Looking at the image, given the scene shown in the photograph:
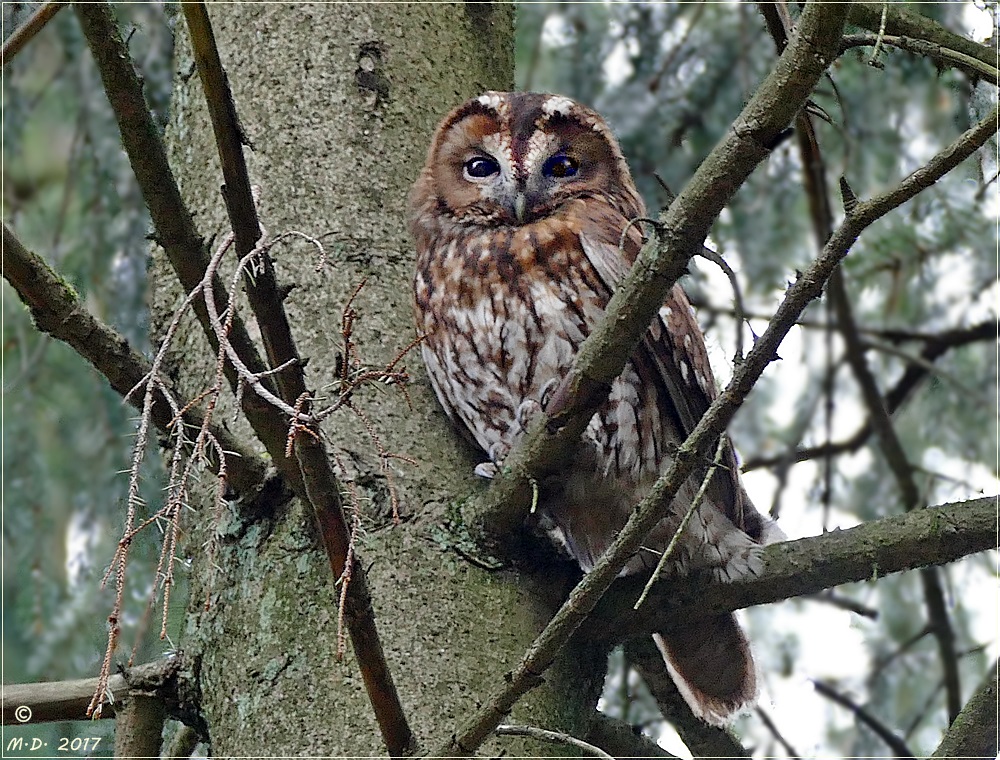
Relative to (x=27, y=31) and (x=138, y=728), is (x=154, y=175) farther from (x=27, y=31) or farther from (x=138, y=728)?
(x=138, y=728)

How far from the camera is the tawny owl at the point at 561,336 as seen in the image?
6.48ft

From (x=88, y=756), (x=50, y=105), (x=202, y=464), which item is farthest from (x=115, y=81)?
(x=50, y=105)

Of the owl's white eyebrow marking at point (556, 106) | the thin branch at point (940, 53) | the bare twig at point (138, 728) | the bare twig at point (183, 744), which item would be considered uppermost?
the owl's white eyebrow marking at point (556, 106)

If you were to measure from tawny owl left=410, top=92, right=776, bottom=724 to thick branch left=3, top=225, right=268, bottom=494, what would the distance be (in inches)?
22.3

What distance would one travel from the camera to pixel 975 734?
156 cm

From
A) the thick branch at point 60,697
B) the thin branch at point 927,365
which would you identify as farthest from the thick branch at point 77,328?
the thin branch at point 927,365

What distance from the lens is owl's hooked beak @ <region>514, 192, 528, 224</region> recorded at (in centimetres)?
217

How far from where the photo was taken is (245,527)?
1714 millimetres

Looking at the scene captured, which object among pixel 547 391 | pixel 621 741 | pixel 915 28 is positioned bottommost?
pixel 621 741

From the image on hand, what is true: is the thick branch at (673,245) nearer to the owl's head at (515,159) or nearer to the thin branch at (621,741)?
the thin branch at (621,741)

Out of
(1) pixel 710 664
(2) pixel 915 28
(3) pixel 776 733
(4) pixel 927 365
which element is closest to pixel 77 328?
(2) pixel 915 28

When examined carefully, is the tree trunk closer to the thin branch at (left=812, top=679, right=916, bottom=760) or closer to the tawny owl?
Result: the tawny owl

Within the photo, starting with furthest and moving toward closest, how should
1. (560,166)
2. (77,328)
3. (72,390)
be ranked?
(72,390) → (560,166) → (77,328)

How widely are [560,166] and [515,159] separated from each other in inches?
4.2
